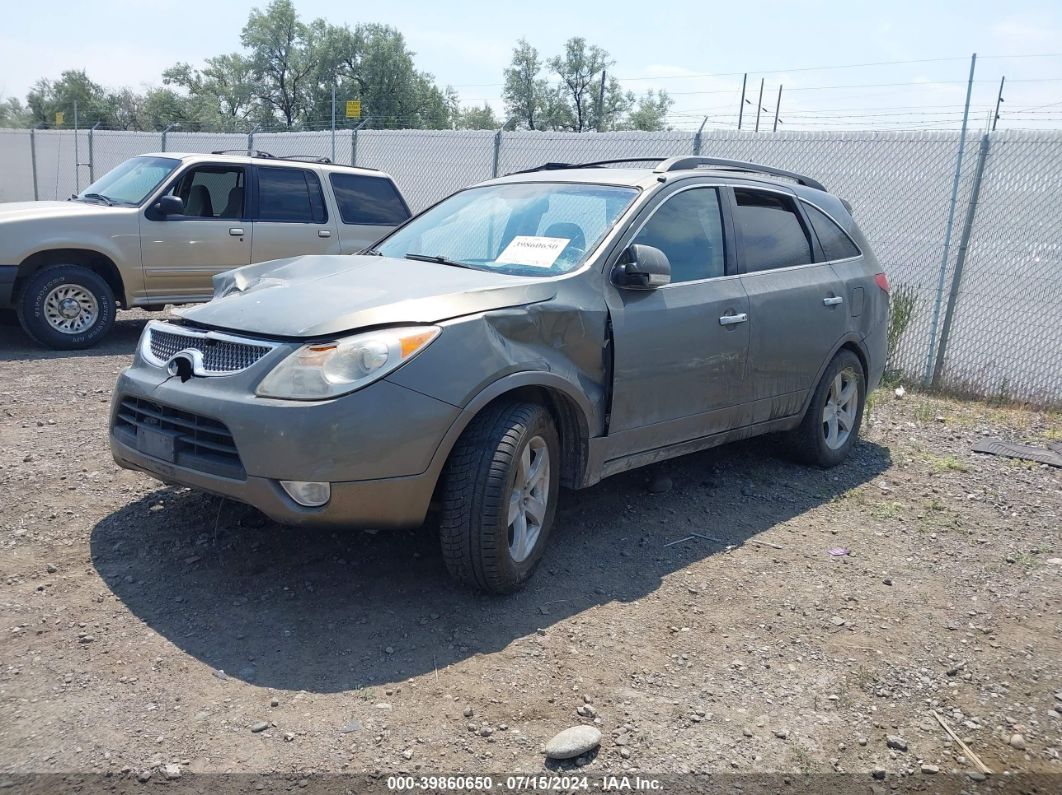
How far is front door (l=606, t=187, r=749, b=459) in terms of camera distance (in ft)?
14.4

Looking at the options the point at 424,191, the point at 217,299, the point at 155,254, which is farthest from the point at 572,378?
the point at 424,191

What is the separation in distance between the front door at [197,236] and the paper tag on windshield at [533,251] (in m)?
5.61

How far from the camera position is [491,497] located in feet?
12.0

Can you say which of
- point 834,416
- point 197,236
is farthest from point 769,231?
point 197,236

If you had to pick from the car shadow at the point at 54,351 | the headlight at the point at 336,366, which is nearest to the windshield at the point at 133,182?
the car shadow at the point at 54,351

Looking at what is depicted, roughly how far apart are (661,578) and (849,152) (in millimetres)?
6566

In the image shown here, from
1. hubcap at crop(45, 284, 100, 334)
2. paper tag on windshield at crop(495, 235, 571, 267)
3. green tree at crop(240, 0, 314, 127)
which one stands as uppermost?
green tree at crop(240, 0, 314, 127)

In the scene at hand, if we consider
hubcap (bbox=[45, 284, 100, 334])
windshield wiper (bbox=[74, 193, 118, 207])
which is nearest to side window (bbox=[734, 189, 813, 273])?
hubcap (bbox=[45, 284, 100, 334])

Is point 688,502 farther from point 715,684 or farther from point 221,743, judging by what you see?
point 221,743

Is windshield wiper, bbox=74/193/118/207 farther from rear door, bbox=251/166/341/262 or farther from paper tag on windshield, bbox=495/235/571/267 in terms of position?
paper tag on windshield, bbox=495/235/571/267

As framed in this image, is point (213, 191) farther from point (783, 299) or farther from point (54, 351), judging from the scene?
point (783, 299)

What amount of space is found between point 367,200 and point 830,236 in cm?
569

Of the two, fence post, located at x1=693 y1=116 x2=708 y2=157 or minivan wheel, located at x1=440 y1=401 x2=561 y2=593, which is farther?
fence post, located at x1=693 y1=116 x2=708 y2=157

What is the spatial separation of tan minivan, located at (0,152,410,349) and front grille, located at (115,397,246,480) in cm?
519
